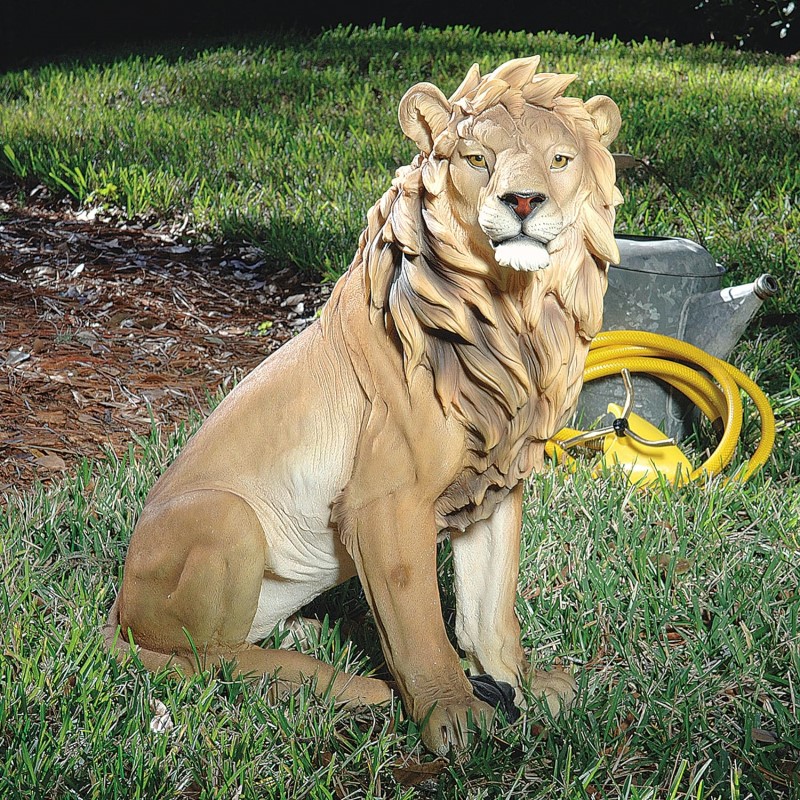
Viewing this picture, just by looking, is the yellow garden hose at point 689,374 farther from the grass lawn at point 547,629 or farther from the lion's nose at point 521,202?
the lion's nose at point 521,202

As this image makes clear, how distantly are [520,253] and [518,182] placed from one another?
0.11m

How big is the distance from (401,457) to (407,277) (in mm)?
340

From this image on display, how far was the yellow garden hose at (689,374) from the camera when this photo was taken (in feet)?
10.8

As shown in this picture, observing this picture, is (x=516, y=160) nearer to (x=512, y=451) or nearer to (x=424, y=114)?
(x=424, y=114)

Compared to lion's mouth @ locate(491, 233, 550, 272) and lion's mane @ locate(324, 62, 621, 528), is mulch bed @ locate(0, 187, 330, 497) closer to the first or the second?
lion's mane @ locate(324, 62, 621, 528)

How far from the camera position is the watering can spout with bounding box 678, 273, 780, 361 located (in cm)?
342

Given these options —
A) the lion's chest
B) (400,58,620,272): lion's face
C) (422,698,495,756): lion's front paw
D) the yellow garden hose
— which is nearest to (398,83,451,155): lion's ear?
(400,58,620,272): lion's face

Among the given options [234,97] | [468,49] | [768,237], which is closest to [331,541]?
[768,237]

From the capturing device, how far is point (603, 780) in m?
1.99

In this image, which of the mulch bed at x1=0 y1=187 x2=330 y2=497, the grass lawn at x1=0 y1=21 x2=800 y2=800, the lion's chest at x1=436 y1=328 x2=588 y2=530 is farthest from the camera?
the mulch bed at x1=0 y1=187 x2=330 y2=497

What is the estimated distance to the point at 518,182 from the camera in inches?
61.7

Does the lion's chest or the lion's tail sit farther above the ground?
the lion's chest

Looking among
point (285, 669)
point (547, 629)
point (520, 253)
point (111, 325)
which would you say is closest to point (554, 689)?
point (547, 629)

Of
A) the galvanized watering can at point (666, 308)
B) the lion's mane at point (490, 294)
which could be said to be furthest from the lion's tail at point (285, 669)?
the galvanized watering can at point (666, 308)
